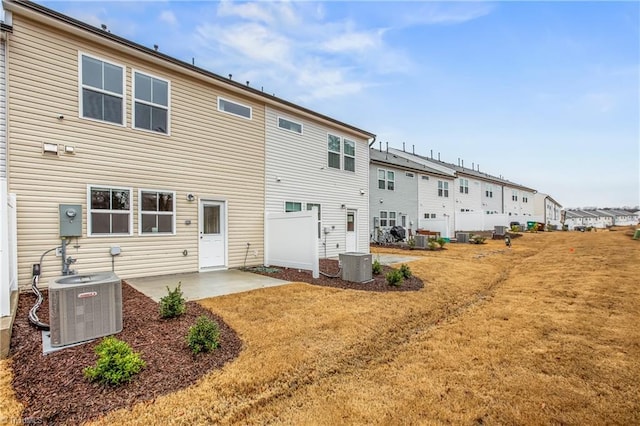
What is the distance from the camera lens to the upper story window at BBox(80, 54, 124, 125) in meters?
7.06

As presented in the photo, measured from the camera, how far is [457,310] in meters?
6.52

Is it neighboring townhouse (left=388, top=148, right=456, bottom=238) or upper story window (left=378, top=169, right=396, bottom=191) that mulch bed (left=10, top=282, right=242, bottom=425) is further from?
neighboring townhouse (left=388, top=148, right=456, bottom=238)

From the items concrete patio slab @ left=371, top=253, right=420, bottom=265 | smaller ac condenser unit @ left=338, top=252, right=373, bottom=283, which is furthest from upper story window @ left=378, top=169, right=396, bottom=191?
smaller ac condenser unit @ left=338, top=252, right=373, bottom=283

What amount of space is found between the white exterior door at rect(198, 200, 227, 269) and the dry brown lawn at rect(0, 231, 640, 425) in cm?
301

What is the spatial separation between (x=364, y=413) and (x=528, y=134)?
23927 millimetres

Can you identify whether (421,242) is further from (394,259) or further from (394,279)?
(394,279)

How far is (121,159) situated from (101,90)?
1.59 m

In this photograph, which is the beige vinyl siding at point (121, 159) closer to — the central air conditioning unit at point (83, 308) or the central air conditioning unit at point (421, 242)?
the central air conditioning unit at point (83, 308)

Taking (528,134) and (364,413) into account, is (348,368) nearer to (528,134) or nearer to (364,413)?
(364,413)

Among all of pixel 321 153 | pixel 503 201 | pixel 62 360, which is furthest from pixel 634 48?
pixel 503 201

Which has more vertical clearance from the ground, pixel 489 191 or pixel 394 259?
pixel 489 191

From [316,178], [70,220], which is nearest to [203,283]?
[70,220]

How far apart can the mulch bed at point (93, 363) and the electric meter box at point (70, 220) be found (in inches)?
85.6

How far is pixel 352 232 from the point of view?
14.0 m
